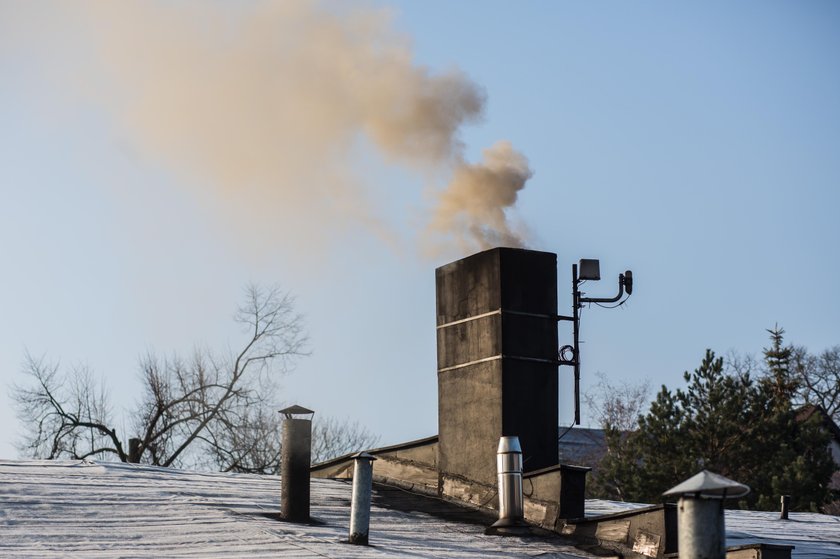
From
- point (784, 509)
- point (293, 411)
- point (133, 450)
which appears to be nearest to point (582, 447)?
point (133, 450)

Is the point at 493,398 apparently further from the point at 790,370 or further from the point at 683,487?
the point at 790,370

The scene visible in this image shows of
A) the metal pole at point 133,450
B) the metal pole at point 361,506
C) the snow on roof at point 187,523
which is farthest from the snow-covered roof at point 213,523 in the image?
the metal pole at point 133,450

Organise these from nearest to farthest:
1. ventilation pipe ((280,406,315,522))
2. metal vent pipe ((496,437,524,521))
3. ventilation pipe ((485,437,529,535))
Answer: ventilation pipe ((280,406,315,522)), ventilation pipe ((485,437,529,535)), metal vent pipe ((496,437,524,521))

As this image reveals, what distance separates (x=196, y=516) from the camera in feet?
31.2

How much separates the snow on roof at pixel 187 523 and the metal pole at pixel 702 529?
2.55 metres

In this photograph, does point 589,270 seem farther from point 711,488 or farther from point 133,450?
point 133,450

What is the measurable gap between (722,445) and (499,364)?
70.5 feet

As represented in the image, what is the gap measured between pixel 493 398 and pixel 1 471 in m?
4.35

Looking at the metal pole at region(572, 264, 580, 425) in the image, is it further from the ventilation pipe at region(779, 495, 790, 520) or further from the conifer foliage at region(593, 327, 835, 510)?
the conifer foliage at region(593, 327, 835, 510)

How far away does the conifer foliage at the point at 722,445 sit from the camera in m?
30.8

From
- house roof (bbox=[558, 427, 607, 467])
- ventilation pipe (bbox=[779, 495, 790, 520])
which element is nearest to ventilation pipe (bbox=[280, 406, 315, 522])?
ventilation pipe (bbox=[779, 495, 790, 520])

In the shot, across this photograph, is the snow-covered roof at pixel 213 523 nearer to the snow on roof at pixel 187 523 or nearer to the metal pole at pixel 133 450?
the snow on roof at pixel 187 523

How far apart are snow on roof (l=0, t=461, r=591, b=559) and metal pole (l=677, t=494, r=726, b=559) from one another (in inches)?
101

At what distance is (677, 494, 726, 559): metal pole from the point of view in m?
6.85
